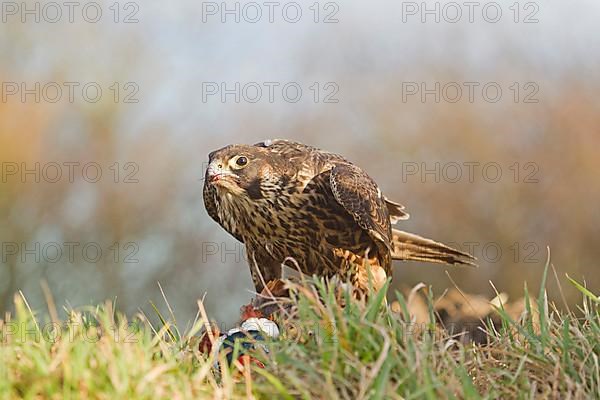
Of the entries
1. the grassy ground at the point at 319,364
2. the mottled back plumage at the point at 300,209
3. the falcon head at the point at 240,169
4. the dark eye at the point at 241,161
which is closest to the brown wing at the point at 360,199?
the mottled back plumage at the point at 300,209

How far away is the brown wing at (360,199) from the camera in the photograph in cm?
467

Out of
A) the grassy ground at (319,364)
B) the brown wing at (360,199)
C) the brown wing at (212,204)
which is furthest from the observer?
the brown wing at (212,204)

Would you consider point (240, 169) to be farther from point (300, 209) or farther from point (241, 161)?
point (300, 209)

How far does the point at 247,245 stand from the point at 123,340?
2299mm

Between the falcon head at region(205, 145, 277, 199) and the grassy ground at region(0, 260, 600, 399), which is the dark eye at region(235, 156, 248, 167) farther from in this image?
the grassy ground at region(0, 260, 600, 399)

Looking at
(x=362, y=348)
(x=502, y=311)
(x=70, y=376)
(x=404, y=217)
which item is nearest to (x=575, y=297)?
(x=404, y=217)

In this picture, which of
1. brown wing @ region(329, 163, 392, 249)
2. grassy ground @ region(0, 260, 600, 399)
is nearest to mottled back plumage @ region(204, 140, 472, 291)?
brown wing @ region(329, 163, 392, 249)

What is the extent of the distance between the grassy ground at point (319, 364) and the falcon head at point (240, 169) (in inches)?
60.6

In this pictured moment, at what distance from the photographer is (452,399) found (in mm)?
2545

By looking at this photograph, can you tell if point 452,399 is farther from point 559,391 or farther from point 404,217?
point 404,217

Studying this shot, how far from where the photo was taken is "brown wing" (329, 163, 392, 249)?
184 inches

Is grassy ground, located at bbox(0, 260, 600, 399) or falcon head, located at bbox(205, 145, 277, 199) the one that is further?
falcon head, located at bbox(205, 145, 277, 199)

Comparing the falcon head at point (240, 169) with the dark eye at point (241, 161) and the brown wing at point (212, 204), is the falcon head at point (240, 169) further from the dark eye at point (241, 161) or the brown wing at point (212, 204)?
the brown wing at point (212, 204)

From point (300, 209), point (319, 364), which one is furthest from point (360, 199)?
point (319, 364)
